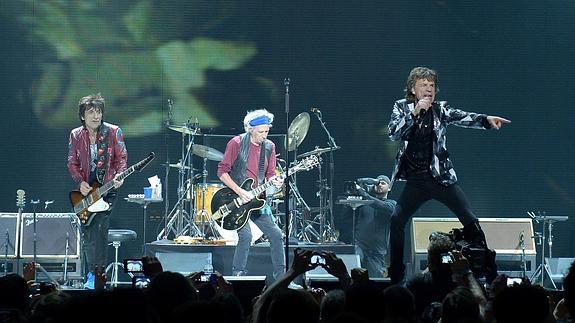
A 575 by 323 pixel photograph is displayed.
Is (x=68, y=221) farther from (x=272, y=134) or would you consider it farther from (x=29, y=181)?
(x=272, y=134)

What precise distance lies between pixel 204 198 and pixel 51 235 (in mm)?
2057

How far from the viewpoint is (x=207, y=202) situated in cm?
1309

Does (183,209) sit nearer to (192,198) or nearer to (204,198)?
(192,198)

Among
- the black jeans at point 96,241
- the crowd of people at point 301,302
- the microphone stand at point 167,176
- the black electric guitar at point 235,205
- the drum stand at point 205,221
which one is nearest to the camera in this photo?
the crowd of people at point 301,302

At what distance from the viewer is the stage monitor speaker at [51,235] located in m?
12.8

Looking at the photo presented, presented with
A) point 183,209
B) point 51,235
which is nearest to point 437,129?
point 183,209

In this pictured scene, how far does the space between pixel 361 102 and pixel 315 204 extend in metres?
1.67

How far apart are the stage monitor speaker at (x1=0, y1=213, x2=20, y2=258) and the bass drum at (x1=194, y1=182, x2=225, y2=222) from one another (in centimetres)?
233

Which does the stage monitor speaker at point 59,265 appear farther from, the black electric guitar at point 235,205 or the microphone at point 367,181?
the microphone at point 367,181

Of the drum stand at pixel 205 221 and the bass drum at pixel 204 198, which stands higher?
the bass drum at pixel 204 198

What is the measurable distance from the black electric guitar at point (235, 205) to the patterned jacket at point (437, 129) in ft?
9.90

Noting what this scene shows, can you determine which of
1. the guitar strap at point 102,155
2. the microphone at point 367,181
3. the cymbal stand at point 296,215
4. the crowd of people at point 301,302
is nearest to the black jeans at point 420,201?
the crowd of people at point 301,302

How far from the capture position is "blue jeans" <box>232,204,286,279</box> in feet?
37.9

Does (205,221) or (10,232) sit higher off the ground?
(205,221)
